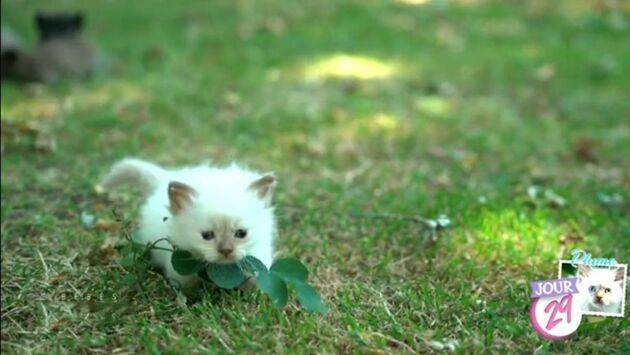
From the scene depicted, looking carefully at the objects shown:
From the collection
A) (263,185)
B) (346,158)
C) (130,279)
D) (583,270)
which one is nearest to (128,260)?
(130,279)

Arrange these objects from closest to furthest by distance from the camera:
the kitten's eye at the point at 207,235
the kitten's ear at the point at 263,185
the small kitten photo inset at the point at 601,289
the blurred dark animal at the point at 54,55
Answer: the small kitten photo inset at the point at 601,289 < the kitten's eye at the point at 207,235 < the kitten's ear at the point at 263,185 < the blurred dark animal at the point at 54,55

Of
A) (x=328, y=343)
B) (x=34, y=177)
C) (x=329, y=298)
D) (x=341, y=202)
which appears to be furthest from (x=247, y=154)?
(x=328, y=343)

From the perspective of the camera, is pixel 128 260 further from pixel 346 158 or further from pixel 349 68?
pixel 349 68

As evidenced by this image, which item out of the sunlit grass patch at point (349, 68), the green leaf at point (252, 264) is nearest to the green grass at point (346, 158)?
the sunlit grass patch at point (349, 68)

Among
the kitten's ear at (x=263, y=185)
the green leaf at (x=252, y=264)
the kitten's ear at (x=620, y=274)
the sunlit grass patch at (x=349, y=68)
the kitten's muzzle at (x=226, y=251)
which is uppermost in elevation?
the kitten's ear at (x=263, y=185)

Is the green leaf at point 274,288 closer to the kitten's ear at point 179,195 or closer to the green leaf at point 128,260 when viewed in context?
the kitten's ear at point 179,195

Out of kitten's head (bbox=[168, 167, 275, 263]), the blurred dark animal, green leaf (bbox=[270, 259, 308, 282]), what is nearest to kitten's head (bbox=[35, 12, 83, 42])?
the blurred dark animal

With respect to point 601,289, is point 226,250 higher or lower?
higher
